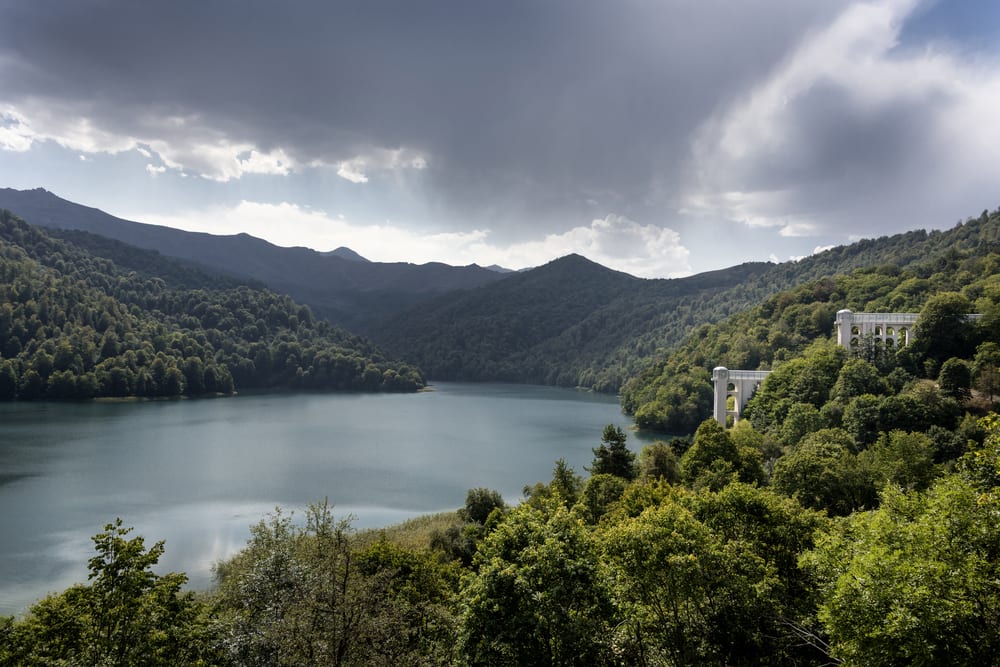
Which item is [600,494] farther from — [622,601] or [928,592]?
[928,592]

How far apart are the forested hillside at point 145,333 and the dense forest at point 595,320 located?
36.0 m

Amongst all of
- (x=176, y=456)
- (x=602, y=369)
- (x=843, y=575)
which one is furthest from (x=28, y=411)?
(x=602, y=369)

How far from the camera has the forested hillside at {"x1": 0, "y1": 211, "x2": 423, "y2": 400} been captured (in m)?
76.8

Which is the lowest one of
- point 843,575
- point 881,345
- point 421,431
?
point 421,431

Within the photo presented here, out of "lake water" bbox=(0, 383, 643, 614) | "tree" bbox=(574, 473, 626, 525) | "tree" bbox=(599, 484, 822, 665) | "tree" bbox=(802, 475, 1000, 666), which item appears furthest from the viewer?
"lake water" bbox=(0, 383, 643, 614)

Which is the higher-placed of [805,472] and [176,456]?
[805,472]

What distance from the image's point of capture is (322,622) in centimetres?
919

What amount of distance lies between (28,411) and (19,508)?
40.7m

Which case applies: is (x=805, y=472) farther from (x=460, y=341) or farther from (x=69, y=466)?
(x=460, y=341)

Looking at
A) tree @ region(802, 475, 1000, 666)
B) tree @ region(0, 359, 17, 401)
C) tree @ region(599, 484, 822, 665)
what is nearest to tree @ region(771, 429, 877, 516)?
tree @ region(599, 484, 822, 665)

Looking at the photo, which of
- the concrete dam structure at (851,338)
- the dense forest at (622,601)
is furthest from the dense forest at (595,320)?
the dense forest at (622,601)

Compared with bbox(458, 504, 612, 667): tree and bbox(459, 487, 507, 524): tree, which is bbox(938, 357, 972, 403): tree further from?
bbox(458, 504, 612, 667): tree

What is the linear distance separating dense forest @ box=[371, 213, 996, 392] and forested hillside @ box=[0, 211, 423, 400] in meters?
36.0

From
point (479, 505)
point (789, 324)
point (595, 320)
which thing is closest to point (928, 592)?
point (479, 505)
